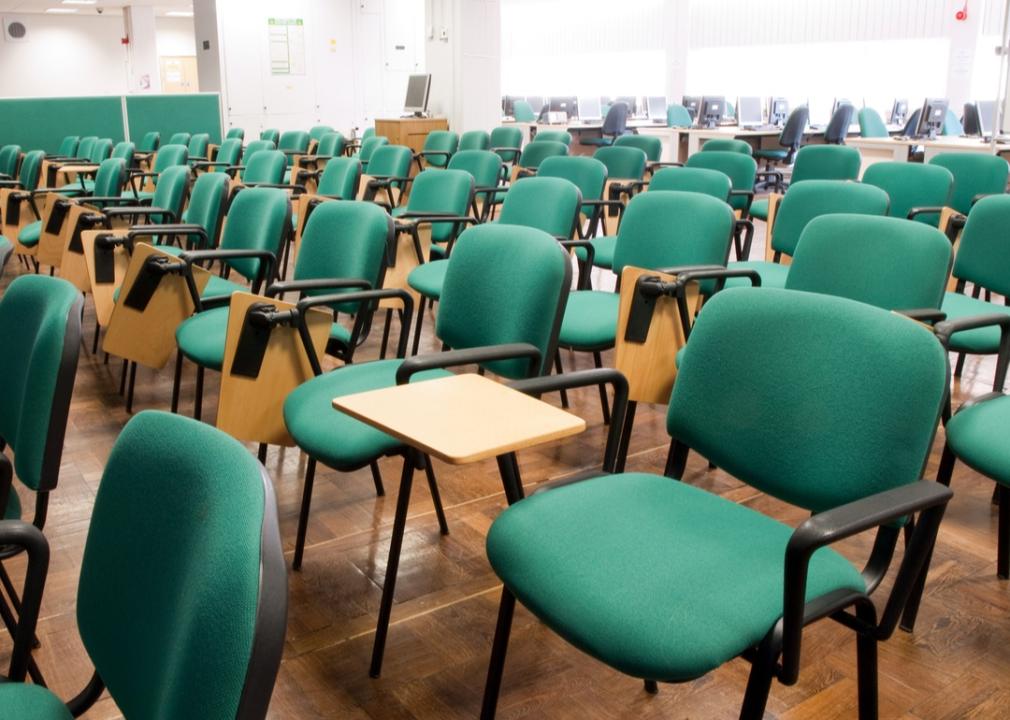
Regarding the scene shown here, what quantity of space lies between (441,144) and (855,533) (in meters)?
7.33

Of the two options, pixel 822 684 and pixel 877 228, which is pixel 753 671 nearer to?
pixel 822 684

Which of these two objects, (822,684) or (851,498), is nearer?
(851,498)

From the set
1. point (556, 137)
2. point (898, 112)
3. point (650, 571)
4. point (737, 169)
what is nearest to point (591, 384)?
point (650, 571)

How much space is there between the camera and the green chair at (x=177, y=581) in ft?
2.60

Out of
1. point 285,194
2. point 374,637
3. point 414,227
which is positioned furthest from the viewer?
point 414,227

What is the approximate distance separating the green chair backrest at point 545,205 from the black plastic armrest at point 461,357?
5.43ft

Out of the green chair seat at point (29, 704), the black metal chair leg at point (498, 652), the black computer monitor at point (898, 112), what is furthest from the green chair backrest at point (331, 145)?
the black computer monitor at point (898, 112)

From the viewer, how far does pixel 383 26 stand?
12688 mm

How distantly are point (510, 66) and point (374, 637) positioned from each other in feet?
57.3

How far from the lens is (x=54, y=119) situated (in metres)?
10.7

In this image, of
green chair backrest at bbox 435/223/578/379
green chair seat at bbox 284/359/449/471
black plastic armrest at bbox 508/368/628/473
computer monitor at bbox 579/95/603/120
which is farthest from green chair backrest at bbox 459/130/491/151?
computer monitor at bbox 579/95/603/120

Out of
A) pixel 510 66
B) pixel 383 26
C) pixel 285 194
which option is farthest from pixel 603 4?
pixel 285 194

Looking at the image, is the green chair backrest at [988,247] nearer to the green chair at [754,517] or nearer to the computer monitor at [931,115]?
the green chair at [754,517]

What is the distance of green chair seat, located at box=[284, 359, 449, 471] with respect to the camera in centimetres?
208
